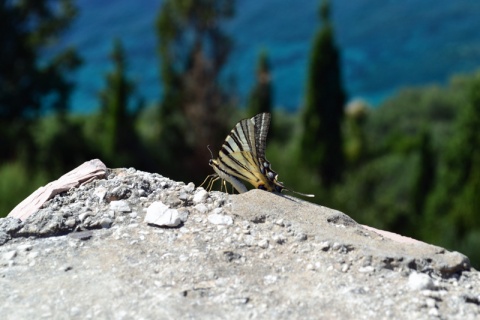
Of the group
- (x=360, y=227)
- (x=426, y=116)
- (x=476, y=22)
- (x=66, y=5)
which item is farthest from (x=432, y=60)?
(x=360, y=227)

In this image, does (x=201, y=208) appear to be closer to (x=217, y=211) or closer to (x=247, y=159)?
(x=217, y=211)

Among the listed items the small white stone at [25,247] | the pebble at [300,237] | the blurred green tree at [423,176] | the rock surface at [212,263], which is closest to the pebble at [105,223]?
the rock surface at [212,263]

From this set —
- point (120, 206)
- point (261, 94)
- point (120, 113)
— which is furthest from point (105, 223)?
point (261, 94)

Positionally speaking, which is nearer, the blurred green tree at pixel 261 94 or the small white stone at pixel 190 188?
the small white stone at pixel 190 188

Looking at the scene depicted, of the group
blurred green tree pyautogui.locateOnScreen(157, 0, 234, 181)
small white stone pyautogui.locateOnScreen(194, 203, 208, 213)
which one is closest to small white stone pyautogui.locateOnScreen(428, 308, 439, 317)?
small white stone pyautogui.locateOnScreen(194, 203, 208, 213)

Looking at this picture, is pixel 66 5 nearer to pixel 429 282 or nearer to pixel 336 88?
pixel 336 88

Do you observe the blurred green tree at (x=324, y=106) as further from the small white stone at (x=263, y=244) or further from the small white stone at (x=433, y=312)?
the small white stone at (x=433, y=312)
